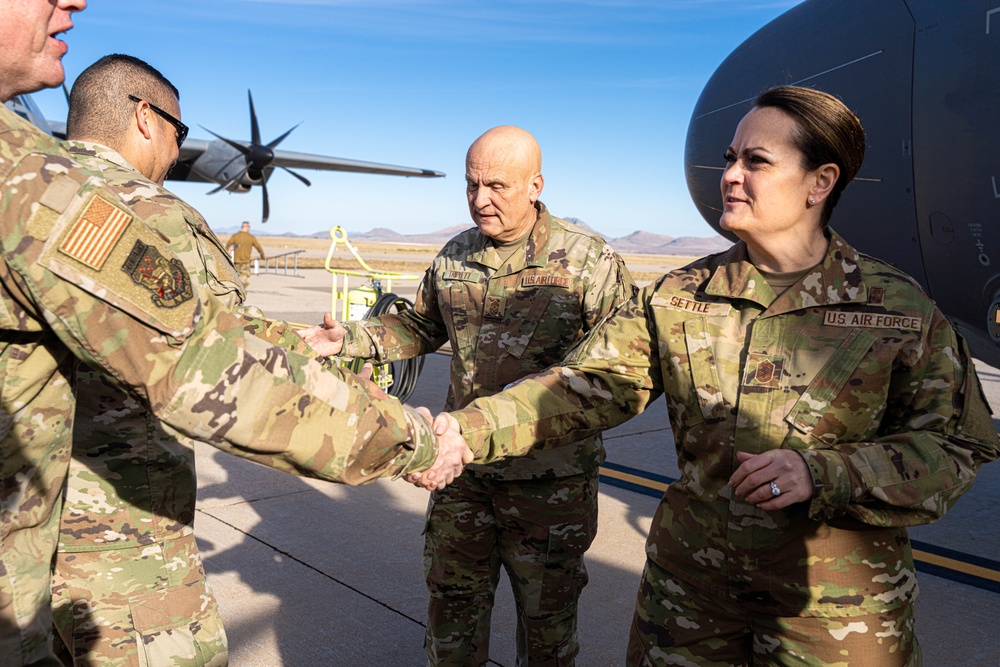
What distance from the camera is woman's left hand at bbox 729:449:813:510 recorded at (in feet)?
6.27

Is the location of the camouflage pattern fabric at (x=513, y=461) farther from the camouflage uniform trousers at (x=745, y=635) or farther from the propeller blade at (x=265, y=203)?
the propeller blade at (x=265, y=203)

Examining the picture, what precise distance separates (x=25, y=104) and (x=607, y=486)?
259 inches

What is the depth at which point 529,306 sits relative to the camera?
10.8 ft

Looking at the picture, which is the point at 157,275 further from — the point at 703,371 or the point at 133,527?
the point at 703,371

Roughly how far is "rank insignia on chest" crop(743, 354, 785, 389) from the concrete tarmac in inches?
77.0

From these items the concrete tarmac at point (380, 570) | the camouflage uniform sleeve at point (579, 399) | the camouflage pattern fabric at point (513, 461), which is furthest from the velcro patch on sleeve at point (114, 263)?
the concrete tarmac at point (380, 570)

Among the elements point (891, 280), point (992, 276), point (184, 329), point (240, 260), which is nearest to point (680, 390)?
point (891, 280)

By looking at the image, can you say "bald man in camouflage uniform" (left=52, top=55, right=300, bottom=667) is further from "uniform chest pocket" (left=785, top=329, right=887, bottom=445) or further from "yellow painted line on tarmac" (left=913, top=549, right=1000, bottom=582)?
"yellow painted line on tarmac" (left=913, top=549, right=1000, bottom=582)

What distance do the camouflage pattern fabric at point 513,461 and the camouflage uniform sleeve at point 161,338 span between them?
1.24 meters

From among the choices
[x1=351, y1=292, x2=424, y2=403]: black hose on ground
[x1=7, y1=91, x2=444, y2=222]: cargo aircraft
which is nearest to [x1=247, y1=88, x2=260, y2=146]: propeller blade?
[x1=7, y1=91, x2=444, y2=222]: cargo aircraft

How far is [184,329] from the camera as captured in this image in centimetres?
160

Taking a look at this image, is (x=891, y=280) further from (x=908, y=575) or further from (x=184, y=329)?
(x=184, y=329)

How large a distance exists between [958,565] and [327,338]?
3766 millimetres

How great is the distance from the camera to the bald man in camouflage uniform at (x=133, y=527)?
7.72 ft
